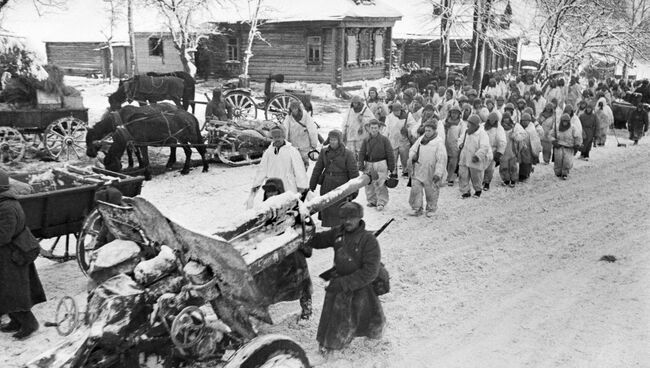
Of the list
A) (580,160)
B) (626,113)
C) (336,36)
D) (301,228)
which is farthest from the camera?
(336,36)

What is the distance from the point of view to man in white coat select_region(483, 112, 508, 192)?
456 inches

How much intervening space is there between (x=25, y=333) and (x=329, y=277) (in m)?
2.88

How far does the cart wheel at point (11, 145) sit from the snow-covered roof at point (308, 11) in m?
15.6

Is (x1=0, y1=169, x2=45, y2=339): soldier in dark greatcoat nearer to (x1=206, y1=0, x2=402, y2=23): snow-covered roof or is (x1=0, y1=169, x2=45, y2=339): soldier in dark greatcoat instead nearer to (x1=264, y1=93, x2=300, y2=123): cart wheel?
(x1=264, y1=93, x2=300, y2=123): cart wheel

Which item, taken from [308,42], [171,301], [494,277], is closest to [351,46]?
[308,42]

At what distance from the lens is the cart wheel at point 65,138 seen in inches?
487

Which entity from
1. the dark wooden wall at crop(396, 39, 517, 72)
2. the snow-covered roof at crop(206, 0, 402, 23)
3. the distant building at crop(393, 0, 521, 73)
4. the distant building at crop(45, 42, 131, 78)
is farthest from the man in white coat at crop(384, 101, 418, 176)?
the dark wooden wall at crop(396, 39, 517, 72)

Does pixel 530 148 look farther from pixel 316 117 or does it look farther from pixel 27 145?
pixel 27 145

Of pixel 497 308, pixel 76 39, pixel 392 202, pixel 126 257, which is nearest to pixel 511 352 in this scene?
pixel 497 308

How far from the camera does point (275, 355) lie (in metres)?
3.85

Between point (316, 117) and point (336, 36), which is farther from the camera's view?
point (336, 36)

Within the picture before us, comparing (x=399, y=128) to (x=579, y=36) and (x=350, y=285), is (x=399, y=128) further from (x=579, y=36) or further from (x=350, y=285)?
(x=579, y=36)

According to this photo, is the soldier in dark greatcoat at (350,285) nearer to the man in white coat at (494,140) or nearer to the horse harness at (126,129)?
the horse harness at (126,129)

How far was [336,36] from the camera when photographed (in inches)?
1060
